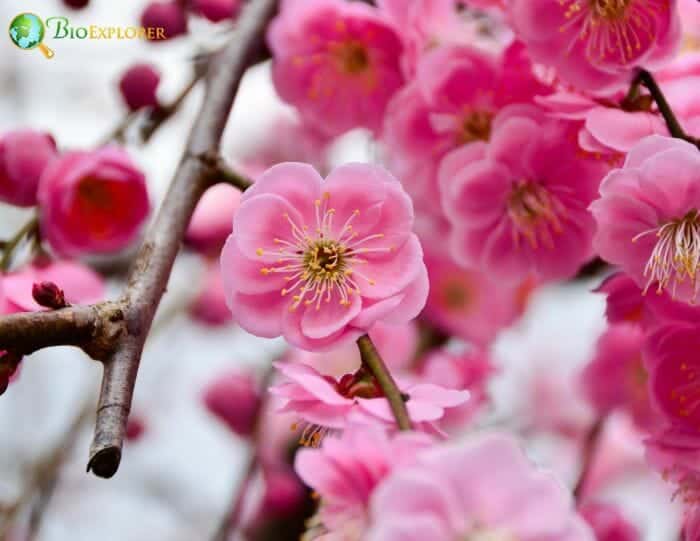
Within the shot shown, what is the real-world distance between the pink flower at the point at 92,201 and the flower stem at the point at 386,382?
1.29 feet

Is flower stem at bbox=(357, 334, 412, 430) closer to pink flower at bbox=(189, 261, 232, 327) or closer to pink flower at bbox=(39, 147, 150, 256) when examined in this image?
pink flower at bbox=(39, 147, 150, 256)

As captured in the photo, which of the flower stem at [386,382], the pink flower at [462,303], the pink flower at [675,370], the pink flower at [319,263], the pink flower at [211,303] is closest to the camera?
the flower stem at [386,382]

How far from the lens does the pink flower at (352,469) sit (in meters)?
0.52

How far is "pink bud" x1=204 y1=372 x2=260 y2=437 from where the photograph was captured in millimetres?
1662

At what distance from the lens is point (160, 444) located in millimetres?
2855

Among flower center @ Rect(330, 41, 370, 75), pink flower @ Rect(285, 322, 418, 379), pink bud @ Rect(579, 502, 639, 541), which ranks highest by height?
flower center @ Rect(330, 41, 370, 75)

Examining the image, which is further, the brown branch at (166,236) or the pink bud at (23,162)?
the pink bud at (23,162)

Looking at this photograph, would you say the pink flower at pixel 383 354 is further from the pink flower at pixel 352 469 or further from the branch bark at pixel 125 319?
the pink flower at pixel 352 469

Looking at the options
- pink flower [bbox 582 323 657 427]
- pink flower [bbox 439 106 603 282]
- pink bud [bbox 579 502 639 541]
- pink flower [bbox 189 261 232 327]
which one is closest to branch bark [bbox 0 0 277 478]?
pink flower [bbox 439 106 603 282]

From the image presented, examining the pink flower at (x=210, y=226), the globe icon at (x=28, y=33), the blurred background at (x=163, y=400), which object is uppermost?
the globe icon at (x=28, y=33)

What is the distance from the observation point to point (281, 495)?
147 cm

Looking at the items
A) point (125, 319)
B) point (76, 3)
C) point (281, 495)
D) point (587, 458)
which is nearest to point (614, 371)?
point (587, 458)

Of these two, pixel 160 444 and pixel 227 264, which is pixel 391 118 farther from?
pixel 160 444

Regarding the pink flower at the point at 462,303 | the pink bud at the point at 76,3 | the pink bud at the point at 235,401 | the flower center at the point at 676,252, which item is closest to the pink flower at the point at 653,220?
the flower center at the point at 676,252
